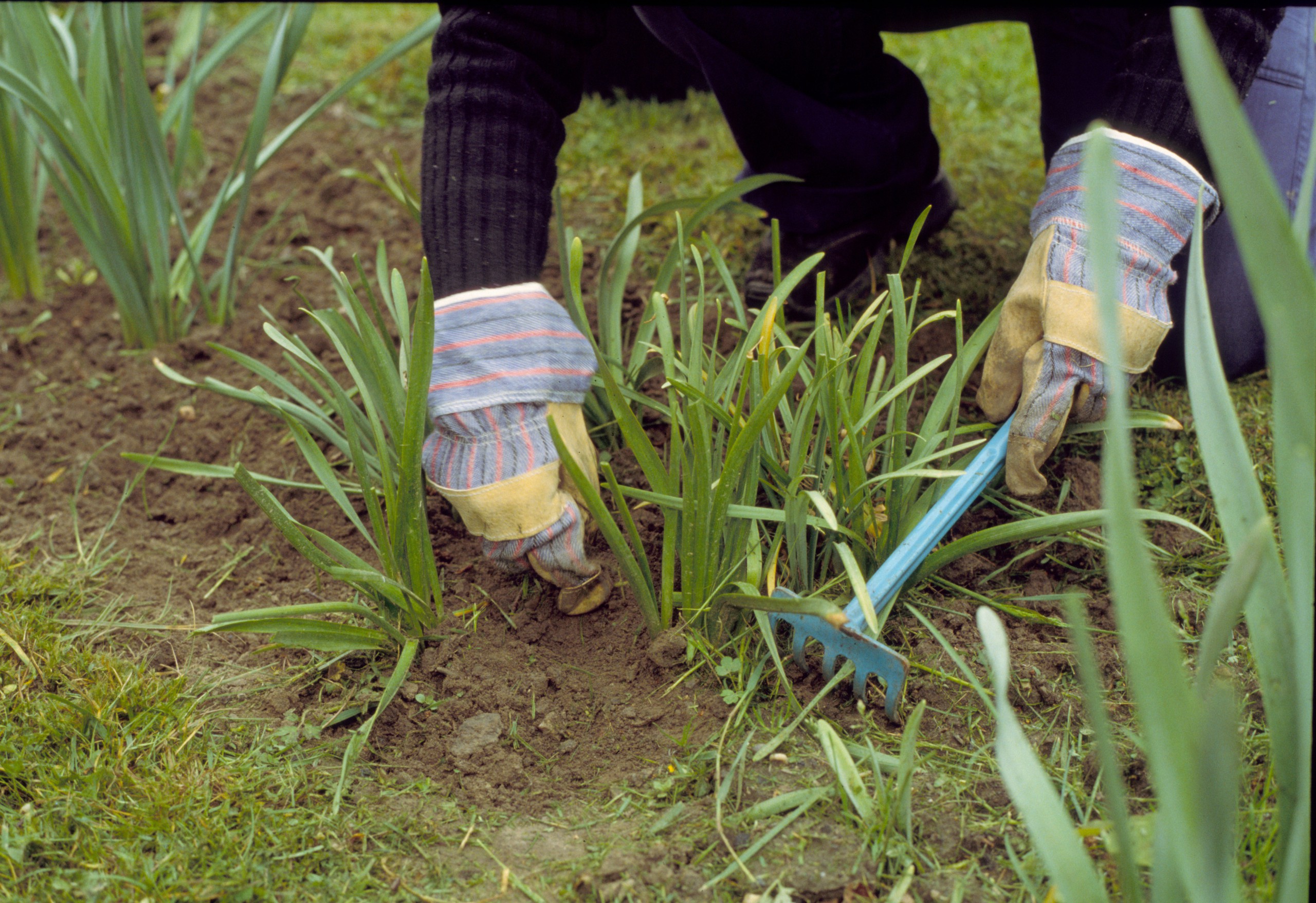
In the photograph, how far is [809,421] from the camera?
1210 mm

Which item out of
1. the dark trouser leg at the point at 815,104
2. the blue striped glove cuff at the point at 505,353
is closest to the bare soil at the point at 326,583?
the blue striped glove cuff at the point at 505,353

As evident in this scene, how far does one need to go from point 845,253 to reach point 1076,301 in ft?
2.42

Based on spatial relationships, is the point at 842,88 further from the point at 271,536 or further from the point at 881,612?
the point at 271,536

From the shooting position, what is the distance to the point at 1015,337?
1295 millimetres

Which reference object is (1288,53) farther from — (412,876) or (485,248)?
(412,876)

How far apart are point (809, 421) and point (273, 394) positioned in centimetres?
108

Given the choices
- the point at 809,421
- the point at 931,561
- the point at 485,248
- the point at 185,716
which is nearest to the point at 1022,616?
the point at 931,561

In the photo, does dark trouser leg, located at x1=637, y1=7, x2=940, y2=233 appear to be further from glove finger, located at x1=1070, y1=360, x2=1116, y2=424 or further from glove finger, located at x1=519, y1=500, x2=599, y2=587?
glove finger, located at x1=519, y1=500, x2=599, y2=587

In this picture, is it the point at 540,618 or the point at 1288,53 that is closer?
the point at 540,618

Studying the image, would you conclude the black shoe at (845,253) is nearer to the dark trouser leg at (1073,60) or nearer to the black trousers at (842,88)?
the black trousers at (842,88)

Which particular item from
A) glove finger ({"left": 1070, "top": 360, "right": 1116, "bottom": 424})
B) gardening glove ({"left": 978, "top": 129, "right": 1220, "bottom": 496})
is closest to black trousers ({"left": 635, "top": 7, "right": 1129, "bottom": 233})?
gardening glove ({"left": 978, "top": 129, "right": 1220, "bottom": 496})

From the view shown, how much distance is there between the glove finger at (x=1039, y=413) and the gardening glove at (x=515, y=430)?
0.60m

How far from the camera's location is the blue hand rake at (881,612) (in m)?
1.06

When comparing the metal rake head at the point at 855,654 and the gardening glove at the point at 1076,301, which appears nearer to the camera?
the metal rake head at the point at 855,654
